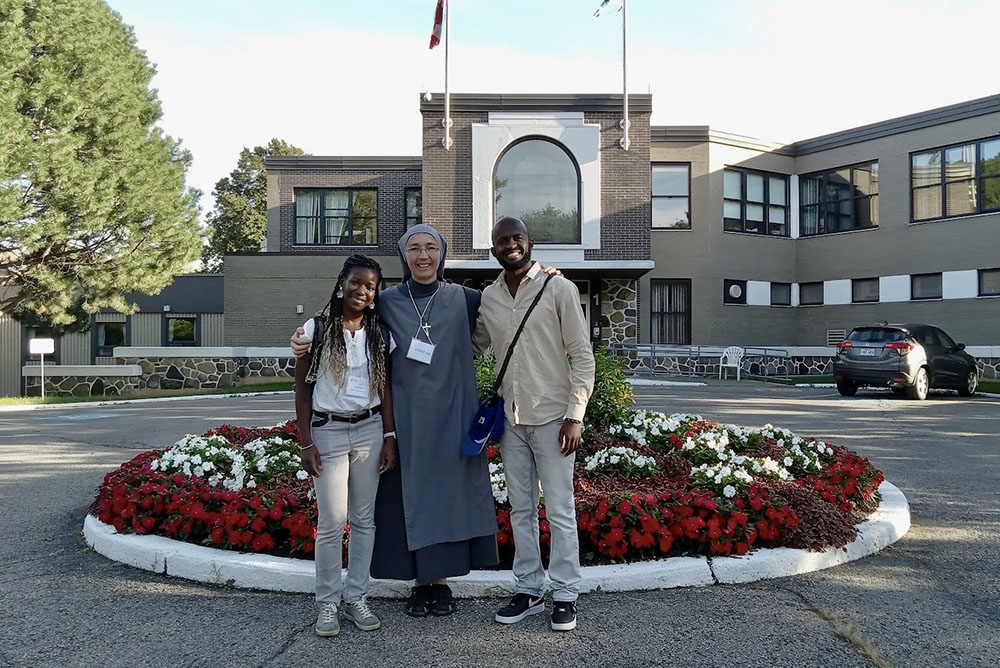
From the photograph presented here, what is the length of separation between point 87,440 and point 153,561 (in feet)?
24.2

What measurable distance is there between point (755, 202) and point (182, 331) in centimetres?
2366

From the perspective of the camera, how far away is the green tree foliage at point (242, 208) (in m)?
49.7

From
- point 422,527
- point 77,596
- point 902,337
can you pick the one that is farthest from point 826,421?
point 77,596

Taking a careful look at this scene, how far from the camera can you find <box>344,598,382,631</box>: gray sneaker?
3.87 metres

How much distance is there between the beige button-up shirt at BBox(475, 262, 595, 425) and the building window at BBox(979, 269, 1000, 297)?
23.7m

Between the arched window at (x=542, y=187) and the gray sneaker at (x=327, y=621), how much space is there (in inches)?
766

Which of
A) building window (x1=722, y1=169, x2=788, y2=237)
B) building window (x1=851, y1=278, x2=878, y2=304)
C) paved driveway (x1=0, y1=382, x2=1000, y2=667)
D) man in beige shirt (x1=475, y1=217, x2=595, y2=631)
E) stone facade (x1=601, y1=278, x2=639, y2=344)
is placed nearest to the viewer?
paved driveway (x1=0, y1=382, x2=1000, y2=667)

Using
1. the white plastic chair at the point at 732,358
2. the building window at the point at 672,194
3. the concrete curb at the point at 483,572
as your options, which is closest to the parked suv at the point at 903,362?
the white plastic chair at the point at 732,358

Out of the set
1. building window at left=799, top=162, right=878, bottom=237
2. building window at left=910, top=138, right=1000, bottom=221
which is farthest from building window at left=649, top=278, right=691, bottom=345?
building window at left=910, top=138, right=1000, bottom=221

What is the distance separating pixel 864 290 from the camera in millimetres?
26156

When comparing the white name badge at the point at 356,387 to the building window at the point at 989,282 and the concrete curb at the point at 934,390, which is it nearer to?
the concrete curb at the point at 934,390

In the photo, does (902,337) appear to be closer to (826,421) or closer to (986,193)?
(826,421)

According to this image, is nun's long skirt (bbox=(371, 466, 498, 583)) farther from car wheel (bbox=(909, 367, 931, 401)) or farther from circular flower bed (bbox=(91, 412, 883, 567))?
car wheel (bbox=(909, 367, 931, 401))

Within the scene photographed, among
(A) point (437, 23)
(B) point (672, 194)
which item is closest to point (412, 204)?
(A) point (437, 23)
